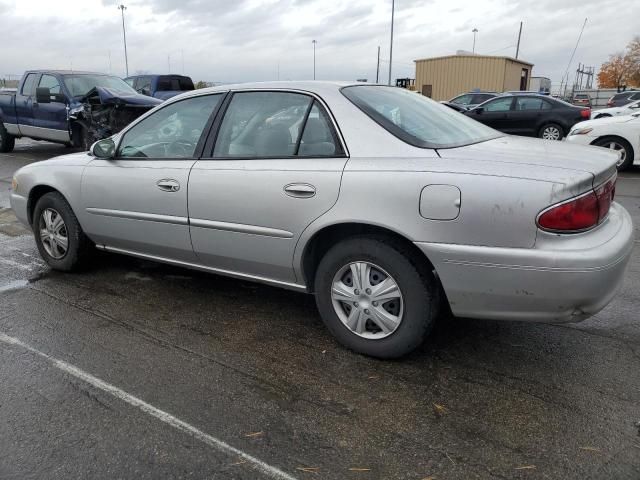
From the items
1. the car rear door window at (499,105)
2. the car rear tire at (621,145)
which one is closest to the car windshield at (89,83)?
the car rear tire at (621,145)

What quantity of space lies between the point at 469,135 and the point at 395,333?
1383mm

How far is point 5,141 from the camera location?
13.2 meters

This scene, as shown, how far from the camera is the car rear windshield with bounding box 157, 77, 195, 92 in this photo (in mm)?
15812

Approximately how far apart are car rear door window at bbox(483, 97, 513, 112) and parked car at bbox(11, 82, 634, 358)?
11815 millimetres

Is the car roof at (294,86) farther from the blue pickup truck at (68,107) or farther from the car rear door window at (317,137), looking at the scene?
the blue pickup truck at (68,107)

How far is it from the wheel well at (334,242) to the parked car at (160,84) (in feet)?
43.0

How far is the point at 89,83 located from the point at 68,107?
88 cm

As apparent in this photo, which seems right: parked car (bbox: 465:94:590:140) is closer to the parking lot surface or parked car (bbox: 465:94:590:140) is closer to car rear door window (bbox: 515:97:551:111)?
car rear door window (bbox: 515:97:551:111)

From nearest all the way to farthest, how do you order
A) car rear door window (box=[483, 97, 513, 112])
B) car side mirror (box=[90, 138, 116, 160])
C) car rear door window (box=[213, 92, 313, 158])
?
car rear door window (box=[213, 92, 313, 158]) < car side mirror (box=[90, 138, 116, 160]) < car rear door window (box=[483, 97, 513, 112])

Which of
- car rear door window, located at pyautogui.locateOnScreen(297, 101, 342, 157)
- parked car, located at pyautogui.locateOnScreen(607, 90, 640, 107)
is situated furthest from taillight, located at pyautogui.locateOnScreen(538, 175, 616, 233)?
parked car, located at pyautogui.locateOnScreen(607, 90, 640, 107)

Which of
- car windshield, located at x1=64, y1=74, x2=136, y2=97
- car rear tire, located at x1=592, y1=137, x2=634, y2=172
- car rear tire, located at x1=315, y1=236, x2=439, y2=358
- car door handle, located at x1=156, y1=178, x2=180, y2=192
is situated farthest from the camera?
car windshield, located at x1=64, y1=74, x2=136, y2=97

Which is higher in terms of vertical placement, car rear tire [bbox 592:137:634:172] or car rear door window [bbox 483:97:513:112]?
car rear door window [bbox 483:97:513:112]

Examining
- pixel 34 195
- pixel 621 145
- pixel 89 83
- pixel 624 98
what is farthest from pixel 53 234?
pixel 624 98

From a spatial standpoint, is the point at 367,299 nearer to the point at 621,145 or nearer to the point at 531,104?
the point at 621,145
